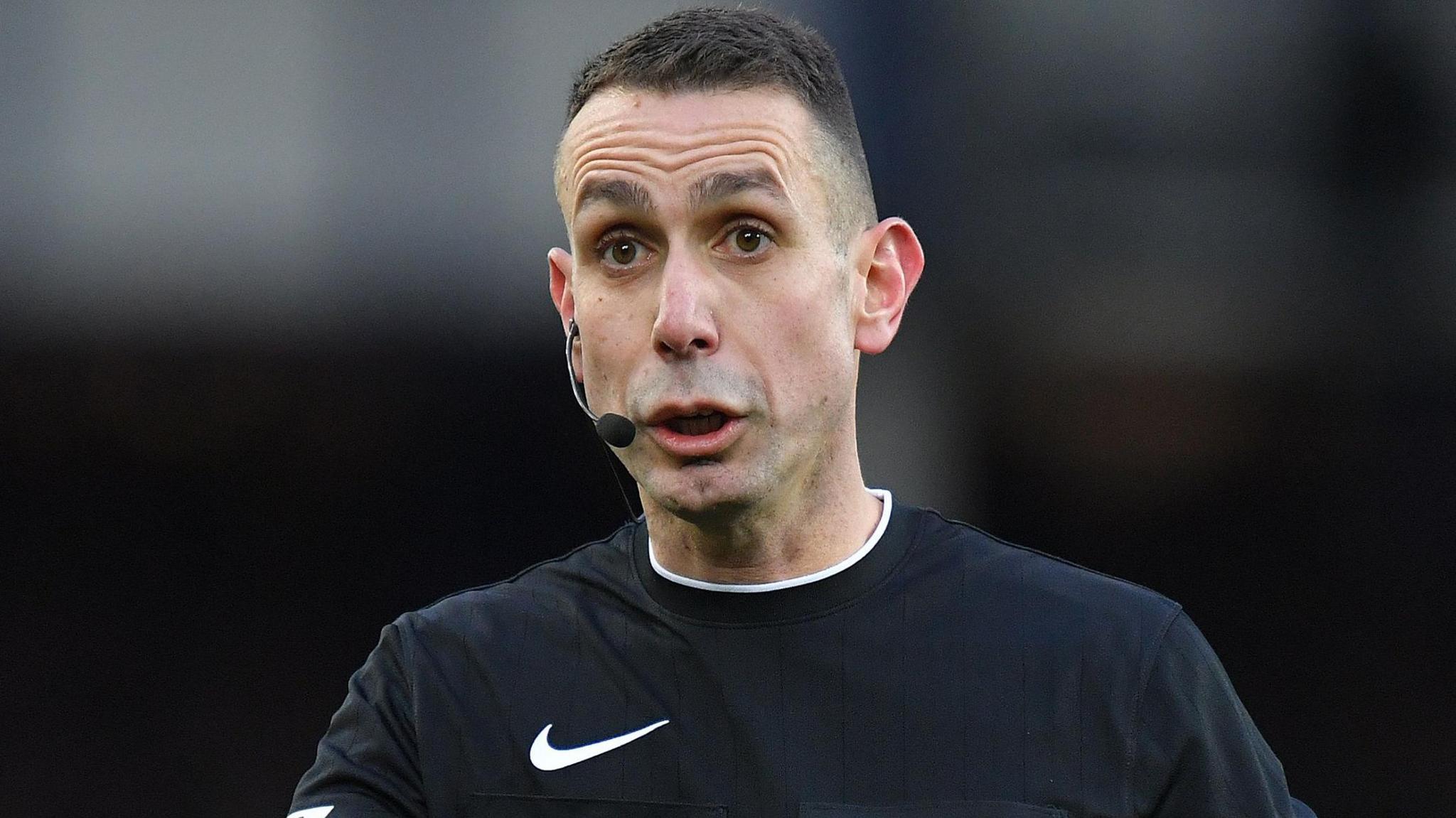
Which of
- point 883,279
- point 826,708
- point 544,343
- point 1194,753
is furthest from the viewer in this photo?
point 544,343

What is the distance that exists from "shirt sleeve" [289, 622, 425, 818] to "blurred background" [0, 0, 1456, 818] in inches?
109

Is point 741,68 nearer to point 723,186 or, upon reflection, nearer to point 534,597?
point 723,186

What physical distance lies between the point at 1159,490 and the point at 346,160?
2.68 metres

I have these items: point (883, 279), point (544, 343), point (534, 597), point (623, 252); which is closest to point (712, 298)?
point (623, 252)

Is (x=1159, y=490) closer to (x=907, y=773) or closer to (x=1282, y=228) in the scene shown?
(x=1282, y=228)

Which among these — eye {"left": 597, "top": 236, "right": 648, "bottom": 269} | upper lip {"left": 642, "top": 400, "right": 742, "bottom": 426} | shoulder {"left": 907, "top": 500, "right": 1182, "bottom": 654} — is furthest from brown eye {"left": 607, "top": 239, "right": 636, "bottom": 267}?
shoulder {"left": 907, "top": 500, "right": 1182, "bottom": 654}

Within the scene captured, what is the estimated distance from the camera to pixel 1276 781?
2090mm

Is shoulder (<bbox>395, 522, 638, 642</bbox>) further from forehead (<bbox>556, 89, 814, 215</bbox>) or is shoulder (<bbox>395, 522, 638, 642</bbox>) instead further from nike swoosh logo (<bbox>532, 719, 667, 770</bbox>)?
forehead (<bbox>556, 89, 814, 215</bbox>)

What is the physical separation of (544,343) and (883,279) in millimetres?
2853

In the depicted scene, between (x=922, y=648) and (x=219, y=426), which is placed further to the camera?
(x=219, y=426)

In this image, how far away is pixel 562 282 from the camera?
2.38 meters

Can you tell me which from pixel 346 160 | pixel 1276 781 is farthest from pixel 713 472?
pixel 346 160

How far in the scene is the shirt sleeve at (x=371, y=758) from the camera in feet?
6.89

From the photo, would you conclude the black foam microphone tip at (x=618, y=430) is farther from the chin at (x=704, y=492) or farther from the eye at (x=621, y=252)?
the eye at (x=621, y=252)
